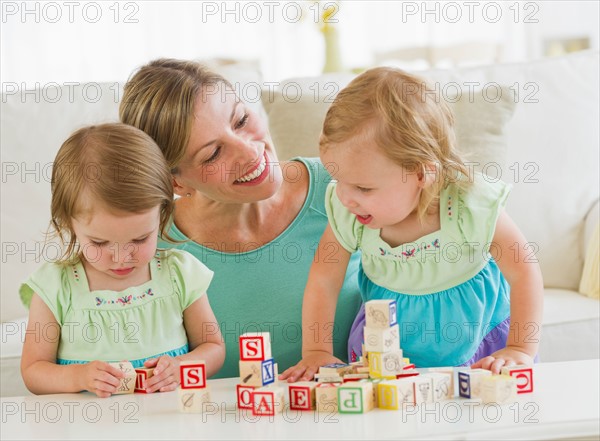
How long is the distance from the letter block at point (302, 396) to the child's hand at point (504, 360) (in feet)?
0.92

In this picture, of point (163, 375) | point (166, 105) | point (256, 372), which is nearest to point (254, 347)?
point (256, 372)

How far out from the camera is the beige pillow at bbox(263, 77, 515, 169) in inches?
81.7

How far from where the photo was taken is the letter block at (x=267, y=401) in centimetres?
105

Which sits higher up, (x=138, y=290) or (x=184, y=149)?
(x=184, y=149)

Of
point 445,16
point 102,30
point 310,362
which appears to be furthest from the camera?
point 445,16

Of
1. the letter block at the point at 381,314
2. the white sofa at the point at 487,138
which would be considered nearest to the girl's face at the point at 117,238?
the letter block at the point at 381,314

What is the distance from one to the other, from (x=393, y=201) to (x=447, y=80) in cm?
100

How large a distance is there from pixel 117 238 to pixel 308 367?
1.23ft

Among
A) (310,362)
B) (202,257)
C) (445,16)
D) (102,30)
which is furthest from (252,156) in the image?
(445,16)

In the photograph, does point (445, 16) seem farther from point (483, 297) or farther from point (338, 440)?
point (338, 440)

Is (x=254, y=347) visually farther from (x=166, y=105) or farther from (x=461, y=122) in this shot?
(x=461, y=122)

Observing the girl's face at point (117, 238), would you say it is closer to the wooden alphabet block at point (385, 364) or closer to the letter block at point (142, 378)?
the letter block at point (142, 378)

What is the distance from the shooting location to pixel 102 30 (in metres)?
3.66

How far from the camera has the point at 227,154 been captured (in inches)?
60.0
